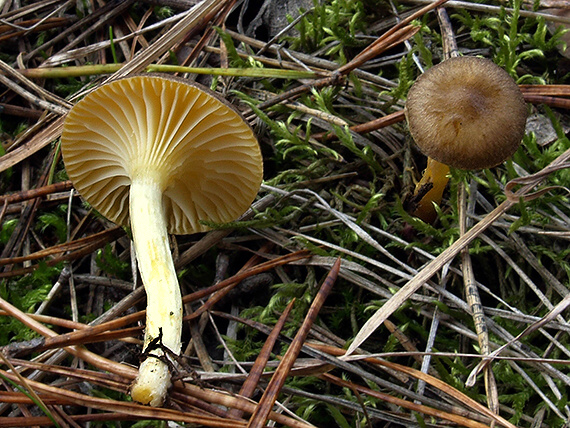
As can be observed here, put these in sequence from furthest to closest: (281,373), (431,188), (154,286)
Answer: (431,188)
(154,286)
(281,373)

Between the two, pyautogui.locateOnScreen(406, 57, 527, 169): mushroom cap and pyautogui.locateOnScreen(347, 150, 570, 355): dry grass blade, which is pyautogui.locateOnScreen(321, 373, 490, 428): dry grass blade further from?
pyautogui.locateOnScreen(406, 57, 527, 169): mushroom cap

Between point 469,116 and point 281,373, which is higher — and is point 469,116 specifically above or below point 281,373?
above

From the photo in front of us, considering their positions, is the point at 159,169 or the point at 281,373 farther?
the point at 159,169

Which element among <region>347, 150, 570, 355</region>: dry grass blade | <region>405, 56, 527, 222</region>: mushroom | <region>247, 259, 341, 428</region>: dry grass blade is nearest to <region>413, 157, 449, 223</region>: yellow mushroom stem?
<region>347, 150, 570, 355</region>: dry grass blade

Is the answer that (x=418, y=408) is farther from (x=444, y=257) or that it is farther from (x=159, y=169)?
(x=159, y=169)

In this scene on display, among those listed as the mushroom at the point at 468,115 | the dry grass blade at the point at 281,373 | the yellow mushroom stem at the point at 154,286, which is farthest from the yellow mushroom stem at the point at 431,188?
the yellow mushroom stem at the point at 154,286

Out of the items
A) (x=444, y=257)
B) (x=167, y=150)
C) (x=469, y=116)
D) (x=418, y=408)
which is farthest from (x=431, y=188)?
(x=167, y=150)

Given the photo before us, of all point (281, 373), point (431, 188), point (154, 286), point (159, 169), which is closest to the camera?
point (281, 373)
